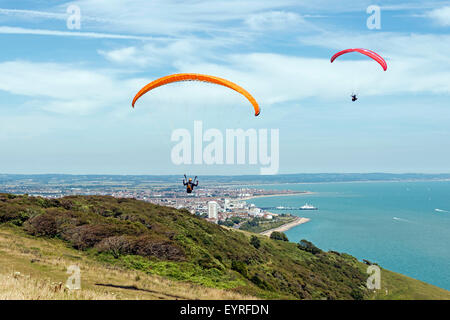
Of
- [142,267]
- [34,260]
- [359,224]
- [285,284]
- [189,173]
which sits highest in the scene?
[189,173]

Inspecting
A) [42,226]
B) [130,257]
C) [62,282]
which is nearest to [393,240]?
[130,257]

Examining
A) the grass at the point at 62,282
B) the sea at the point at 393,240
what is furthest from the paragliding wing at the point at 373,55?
the sea at the point at 393,240

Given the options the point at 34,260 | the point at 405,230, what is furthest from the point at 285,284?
the point at 405,230

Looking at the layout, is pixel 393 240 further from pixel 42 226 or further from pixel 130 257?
pixel 42 226

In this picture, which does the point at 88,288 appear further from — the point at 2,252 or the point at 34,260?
the point at 2,252

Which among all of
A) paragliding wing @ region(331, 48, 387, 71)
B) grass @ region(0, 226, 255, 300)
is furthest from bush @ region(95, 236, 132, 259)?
paragliding wing @ region(331, 48, 387, 71)

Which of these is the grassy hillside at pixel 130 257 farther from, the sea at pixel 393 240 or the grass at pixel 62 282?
the sea at pixel 393 240

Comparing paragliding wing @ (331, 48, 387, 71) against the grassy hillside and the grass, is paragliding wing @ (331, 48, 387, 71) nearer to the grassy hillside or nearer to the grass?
the grassy hillside

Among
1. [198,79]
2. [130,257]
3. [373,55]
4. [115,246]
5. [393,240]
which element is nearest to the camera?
[198,79]
